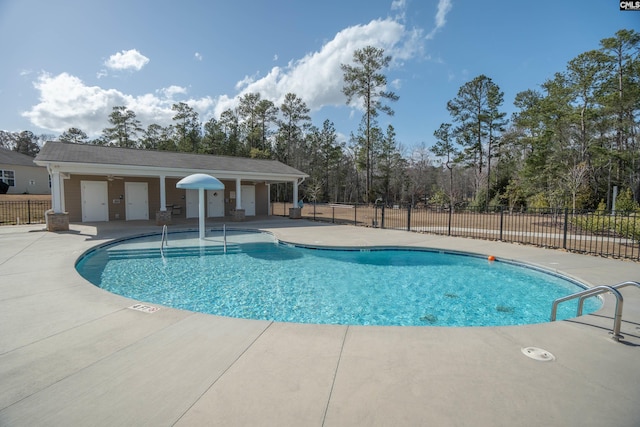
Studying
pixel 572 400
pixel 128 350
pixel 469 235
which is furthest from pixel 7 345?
pixel 469 235

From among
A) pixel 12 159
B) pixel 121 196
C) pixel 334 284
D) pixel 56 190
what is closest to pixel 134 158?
pixel 121 196

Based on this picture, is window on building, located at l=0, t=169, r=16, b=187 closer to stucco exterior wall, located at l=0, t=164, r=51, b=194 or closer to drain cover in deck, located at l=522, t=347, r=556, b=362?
stucco exterior wall, located at l=0, t=164, r=51, b=194

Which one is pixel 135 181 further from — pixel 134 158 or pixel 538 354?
pixel 538 354

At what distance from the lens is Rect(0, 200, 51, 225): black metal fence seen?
48.7ft

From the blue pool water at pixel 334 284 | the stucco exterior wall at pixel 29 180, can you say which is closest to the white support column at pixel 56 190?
the blue pool water at pixel 334 284

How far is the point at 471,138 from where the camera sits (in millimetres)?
31312

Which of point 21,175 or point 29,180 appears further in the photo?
point 29,180

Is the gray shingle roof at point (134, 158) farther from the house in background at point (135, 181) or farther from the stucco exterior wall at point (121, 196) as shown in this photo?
the stucco exterior wall at point (121, 196)

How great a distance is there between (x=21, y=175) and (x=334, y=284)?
33.4m

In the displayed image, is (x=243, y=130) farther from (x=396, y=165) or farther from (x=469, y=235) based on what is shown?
(x=469, y=235)

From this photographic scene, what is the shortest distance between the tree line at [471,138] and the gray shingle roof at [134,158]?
1616 cm

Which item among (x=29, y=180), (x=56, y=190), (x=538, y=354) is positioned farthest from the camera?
(x=29, y=180)

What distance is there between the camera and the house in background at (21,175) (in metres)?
25.3

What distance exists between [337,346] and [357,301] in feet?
9.50
